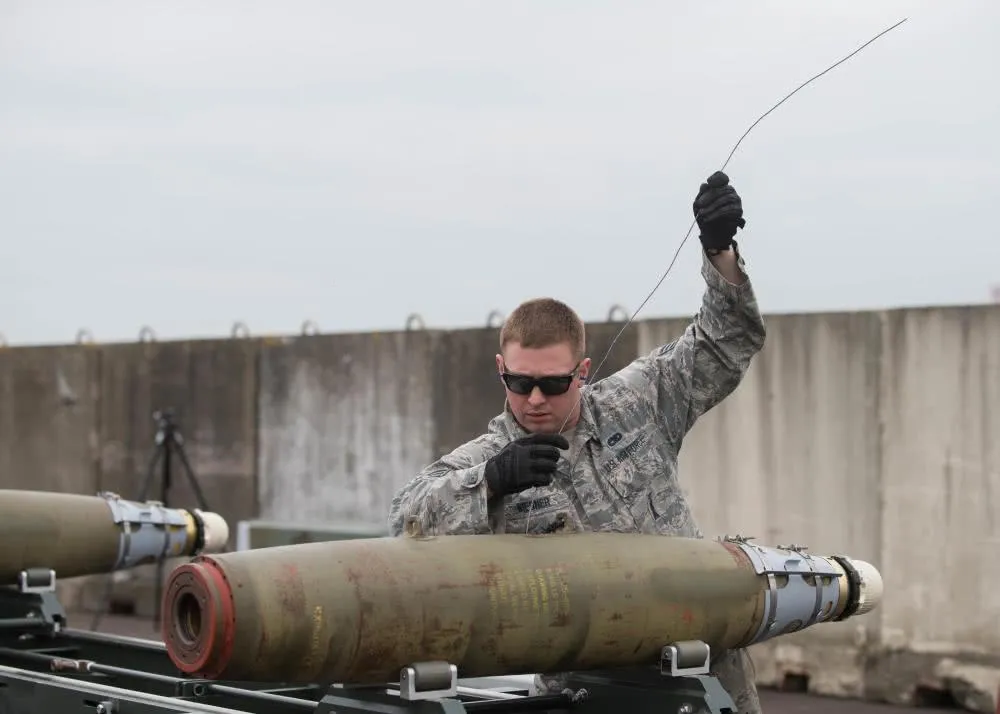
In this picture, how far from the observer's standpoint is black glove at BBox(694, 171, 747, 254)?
434cm

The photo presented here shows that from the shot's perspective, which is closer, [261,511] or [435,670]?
[435,670]

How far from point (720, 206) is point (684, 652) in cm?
127

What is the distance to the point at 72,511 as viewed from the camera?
695cm

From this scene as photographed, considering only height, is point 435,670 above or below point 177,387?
below

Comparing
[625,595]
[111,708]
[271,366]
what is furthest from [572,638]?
[271,366]

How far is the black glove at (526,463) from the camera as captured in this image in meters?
4.00

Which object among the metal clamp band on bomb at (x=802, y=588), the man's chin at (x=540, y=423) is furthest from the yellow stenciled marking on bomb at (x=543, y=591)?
the metal clamp band on bomb at (x=802, y=588)

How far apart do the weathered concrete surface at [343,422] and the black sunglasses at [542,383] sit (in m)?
6.89

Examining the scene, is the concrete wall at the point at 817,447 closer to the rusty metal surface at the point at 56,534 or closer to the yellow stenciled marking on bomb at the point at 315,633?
the rusty metal surface at the point at 56,534

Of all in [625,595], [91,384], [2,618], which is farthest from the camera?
[91,384]

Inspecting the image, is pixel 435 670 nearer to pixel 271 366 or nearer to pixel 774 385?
pixel 774 385

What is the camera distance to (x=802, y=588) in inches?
179

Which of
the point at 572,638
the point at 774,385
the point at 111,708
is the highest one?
the point at 774,385

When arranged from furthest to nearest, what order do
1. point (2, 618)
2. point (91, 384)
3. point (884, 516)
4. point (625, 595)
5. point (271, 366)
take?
point (91, 384)
point (271, 366)
point (884, 516)
point (2, 618)
point (625, 595)
